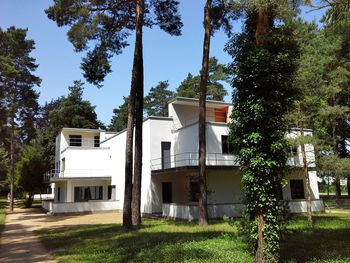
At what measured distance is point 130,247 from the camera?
461 inches

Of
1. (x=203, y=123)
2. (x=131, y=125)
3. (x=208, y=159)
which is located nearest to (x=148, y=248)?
(x=131, y=125)

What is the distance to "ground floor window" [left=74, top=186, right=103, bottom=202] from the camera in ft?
108

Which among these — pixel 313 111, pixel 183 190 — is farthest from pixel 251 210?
pixel 183 190

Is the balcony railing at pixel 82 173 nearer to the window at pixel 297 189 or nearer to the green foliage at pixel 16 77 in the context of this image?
the green foliage at pixel 16 77

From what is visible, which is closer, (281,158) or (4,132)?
(281,158)

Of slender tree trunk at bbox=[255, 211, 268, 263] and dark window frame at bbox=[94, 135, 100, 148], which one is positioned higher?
dark window frame at bbox=[94, 135, 100, 148]

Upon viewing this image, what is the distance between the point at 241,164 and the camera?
8.50 metres

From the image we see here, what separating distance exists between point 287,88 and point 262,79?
0.71 metres

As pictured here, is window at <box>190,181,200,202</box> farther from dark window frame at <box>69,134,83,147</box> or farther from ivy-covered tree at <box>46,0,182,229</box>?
dark window frame at <box>69,134,83,147</box>

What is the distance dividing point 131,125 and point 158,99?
2092 inches

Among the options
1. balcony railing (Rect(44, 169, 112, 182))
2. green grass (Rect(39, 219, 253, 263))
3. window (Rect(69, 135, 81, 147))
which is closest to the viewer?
green grass (Rect(39, 219, 253, 263))

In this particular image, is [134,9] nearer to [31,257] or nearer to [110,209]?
[31,257]

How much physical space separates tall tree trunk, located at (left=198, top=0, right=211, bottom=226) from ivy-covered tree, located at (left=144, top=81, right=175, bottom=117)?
1952 inches

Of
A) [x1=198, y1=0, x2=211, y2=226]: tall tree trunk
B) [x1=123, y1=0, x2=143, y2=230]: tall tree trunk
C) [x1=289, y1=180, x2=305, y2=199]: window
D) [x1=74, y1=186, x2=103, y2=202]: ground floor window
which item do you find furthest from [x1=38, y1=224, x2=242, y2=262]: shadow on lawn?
[x1=74, y1=186, x2=103, y2=202]: ground floor window
